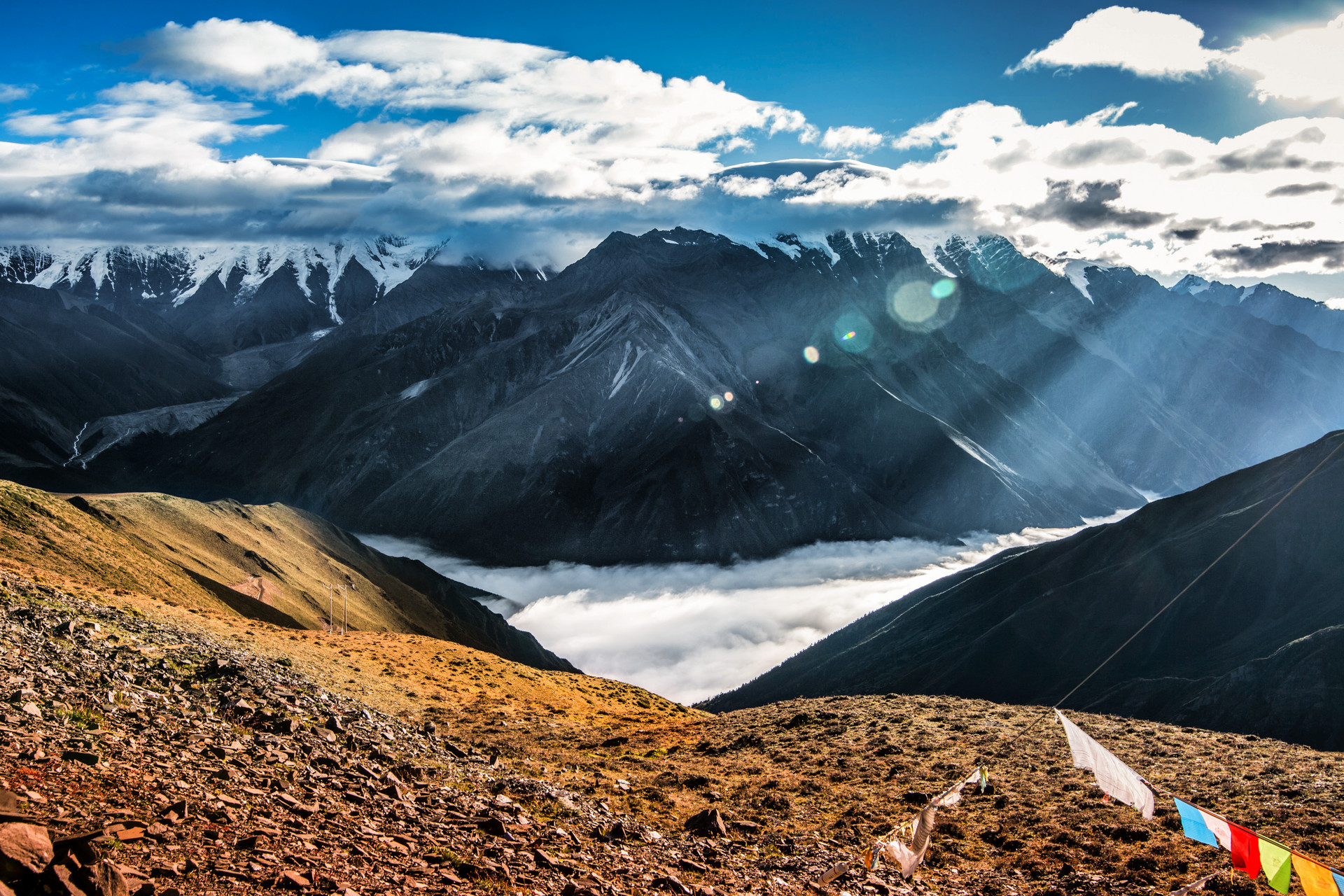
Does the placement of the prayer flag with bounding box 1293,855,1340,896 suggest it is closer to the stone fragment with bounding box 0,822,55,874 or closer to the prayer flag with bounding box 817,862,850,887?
the prayer flag with bounding box 817,862,850,887

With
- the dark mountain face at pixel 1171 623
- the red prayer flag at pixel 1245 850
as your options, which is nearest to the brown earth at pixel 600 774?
the red prayer flag at pixel 1245 850

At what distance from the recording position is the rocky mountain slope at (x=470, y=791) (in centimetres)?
1337

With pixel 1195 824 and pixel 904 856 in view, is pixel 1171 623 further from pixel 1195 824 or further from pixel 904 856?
pixel 904 856

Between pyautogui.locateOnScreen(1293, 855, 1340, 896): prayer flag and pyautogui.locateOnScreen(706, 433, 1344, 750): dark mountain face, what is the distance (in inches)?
2251

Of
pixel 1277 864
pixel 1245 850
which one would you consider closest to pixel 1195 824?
pixel 1245 850

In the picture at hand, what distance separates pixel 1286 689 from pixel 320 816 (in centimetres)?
7536

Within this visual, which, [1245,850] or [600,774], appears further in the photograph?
[600,774]

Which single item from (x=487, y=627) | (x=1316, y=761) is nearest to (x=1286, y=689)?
(x=1316, y=761)

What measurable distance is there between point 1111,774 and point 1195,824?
1.75 metres

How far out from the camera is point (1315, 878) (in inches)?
622

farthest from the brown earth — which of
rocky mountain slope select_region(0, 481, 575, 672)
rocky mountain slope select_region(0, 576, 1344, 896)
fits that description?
rocky mountain slope select_region(0, 481, 575, 672)

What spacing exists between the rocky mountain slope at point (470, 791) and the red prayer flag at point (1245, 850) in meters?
3.56

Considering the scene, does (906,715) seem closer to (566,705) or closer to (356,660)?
(566,705)

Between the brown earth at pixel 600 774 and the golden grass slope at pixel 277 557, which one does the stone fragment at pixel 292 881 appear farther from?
the golden grass slope at pixel 277 557
